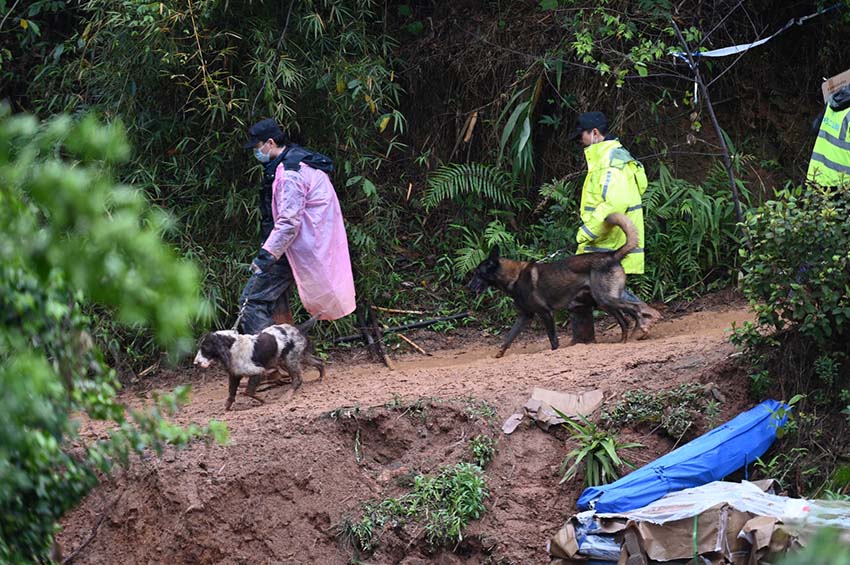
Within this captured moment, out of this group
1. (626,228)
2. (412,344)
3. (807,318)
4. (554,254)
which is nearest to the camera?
(807,318)

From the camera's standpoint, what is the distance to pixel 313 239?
9305mm

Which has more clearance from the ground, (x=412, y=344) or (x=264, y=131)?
(x=264, y=131)

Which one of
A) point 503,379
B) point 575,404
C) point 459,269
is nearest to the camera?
point 575,404

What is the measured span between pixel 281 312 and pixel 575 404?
10.3 ft

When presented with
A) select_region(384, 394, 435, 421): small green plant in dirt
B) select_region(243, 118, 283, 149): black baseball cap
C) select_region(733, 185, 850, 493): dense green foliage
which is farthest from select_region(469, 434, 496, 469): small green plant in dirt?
select_region(243, 118, 283, 149): black baseball cap

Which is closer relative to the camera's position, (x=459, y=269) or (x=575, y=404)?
(x=575, y=404)

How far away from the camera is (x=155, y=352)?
440 inches

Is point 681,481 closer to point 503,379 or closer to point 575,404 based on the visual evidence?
point 575,404

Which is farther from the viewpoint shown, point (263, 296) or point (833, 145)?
point (263, 296)

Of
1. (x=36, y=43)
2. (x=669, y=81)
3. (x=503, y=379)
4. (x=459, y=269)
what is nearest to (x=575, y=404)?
(x=503, y=379)

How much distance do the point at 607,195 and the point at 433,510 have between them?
3724 mm

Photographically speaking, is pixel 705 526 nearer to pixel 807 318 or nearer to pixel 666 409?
pixel 666 409

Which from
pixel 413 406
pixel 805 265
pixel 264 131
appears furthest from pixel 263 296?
pixel 805 265

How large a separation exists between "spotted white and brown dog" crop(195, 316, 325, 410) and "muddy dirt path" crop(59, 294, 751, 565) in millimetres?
485
